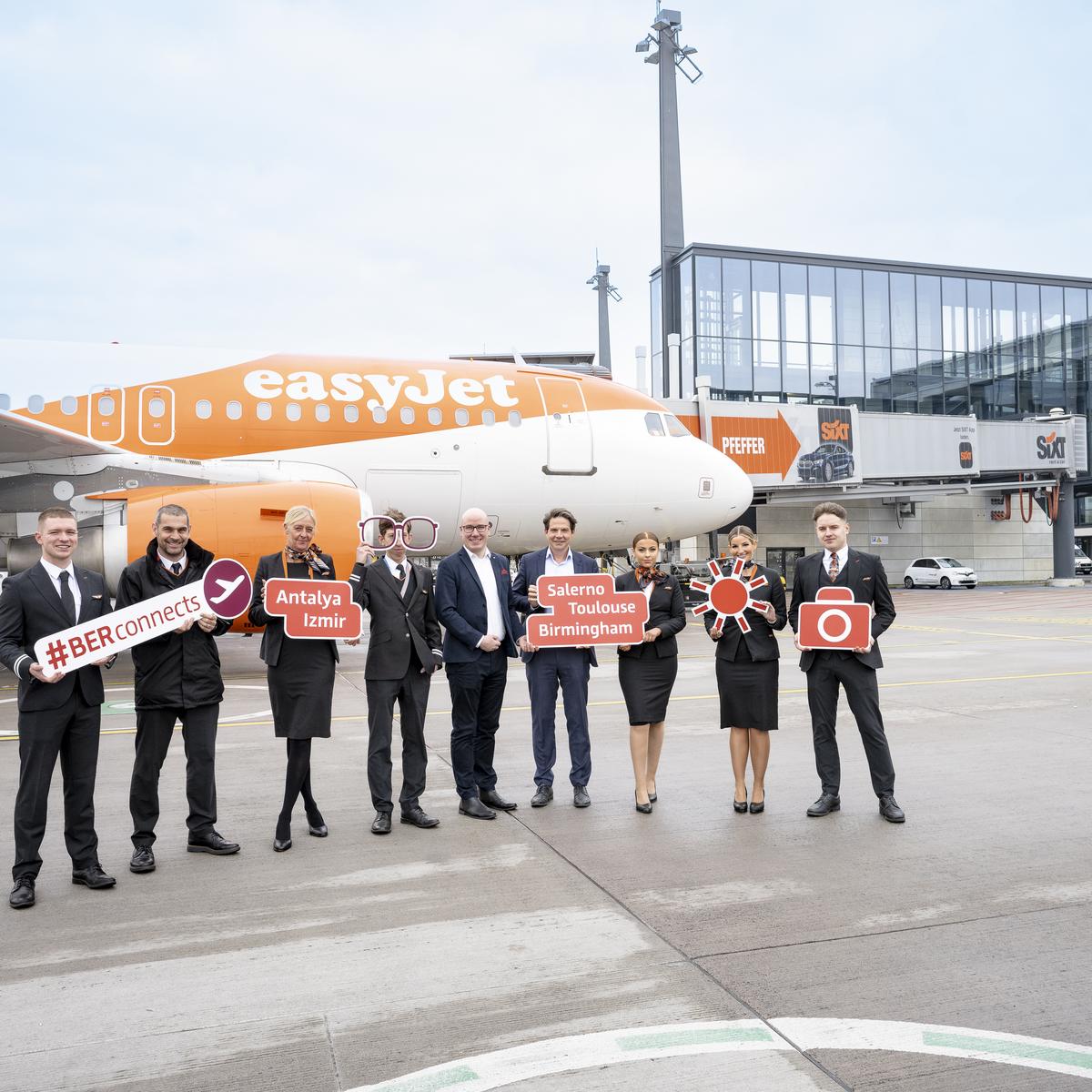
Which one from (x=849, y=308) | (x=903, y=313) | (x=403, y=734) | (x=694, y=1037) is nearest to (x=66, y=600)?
(x=403, y=734)

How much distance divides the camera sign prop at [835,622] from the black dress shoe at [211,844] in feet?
11.5

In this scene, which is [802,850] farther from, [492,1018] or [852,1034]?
[492,1018]

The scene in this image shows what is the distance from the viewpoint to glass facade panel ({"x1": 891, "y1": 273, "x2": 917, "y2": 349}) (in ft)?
134

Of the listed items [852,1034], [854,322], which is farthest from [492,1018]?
[854,322]

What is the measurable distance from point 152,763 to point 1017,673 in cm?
1053

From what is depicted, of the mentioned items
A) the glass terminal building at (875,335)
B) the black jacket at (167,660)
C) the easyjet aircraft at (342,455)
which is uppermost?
the glass terminal building at (875,335)

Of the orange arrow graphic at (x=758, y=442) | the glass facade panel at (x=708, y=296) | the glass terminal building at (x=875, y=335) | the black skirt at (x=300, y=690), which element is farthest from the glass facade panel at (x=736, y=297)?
the black skirt at (x=300, y=690)

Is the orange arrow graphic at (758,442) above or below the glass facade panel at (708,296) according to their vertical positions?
below

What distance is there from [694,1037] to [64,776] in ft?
10.8

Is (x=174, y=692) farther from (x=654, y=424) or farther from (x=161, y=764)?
(x=654, y=424)

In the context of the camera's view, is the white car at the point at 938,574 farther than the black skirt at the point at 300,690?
Yes

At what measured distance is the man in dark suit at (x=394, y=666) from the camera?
5.48 metres

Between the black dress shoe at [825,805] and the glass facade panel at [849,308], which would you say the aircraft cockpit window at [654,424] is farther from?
the glass facade panel at [849,308]

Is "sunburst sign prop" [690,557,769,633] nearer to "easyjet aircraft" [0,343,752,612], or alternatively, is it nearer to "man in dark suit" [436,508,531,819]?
"man in dark suit" [436,508,531,819]
